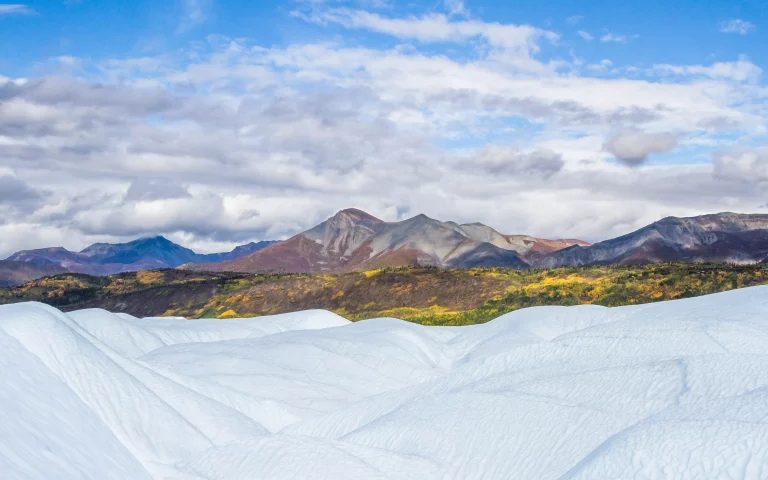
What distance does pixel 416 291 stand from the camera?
235 feet

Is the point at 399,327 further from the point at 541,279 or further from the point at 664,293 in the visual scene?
the point at 541,279

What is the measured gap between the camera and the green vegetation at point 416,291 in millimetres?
53188

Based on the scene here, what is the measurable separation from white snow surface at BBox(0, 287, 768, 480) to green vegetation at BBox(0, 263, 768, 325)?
3322 centimetres

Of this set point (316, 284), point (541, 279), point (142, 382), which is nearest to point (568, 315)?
point (142, 382)

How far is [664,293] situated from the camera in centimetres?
5166

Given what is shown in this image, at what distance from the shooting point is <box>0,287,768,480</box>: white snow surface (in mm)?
9430

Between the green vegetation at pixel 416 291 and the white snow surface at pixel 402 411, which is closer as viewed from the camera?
the white snow surface at pixel 402 411

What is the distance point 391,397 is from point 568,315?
14.5 m

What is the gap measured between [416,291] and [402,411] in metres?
57.7

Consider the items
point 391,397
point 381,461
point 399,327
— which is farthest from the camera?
point 399,327

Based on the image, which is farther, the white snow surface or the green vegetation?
the green vegetation

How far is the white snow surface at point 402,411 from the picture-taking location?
30.9ft

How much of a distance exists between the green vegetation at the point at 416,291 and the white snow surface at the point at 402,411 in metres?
33.2

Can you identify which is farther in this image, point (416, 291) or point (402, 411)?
point (416, 291)
